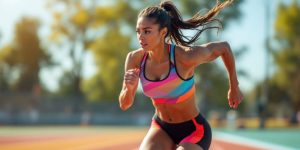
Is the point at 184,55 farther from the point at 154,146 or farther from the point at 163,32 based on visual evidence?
the point at 154,146

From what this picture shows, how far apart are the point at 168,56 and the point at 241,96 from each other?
0.84 metres

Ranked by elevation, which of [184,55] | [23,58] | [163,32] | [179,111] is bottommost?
[23,58]

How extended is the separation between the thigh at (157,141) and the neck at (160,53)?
2.33ft

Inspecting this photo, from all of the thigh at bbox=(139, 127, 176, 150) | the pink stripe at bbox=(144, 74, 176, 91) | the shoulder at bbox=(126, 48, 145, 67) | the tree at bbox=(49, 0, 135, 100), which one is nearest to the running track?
the thigh at bbox=(139, 127, 176, 150)

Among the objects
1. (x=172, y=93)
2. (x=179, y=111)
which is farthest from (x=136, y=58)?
(x=179, y=111)

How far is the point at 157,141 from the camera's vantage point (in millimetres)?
5184

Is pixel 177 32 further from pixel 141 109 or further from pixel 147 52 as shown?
pixel 141 109

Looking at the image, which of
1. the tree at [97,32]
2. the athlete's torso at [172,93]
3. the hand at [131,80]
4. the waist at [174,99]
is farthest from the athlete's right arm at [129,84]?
the tree at [97,32]

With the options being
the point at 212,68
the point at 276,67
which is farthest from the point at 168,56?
the point at 276,67

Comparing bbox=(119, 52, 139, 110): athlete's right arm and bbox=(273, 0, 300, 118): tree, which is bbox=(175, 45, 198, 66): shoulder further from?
bbox=(273, 0, 300, 118): tree

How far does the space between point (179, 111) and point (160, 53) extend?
61cm

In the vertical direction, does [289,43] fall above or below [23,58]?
below

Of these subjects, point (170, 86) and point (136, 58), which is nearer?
point (170, 86)

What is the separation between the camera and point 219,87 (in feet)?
166
